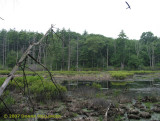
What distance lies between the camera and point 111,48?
212 feet

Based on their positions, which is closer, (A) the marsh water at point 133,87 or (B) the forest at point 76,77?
(B) the forest at point 76,77

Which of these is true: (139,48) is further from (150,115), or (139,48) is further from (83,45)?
(150,115)

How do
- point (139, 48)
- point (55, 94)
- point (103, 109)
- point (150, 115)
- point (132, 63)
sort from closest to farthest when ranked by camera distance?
point (150, 115) < point (103, 109) < point (55, 94) < point (132, 63) < point (139, 48)

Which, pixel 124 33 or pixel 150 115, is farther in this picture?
pixel 124 33

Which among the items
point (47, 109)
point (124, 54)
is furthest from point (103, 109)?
point (124, 54)

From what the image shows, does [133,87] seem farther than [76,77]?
No

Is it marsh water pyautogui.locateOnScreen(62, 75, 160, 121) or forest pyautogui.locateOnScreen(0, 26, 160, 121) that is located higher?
forest pyautogui.locateOnScreen(0, 26, 160, 121)

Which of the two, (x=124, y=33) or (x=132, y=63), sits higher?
(x=124, y=33)

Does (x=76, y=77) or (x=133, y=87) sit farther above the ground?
(x=76, y=77)

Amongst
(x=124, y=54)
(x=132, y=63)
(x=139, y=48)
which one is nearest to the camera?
(x=132, y=63)

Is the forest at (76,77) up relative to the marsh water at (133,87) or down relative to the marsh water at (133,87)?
up

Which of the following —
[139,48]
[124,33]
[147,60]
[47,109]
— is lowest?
[47,109]

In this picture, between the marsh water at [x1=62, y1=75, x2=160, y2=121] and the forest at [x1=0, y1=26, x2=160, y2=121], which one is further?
the marsh water at [x1=62, y1=75, x2=160, y2=121]

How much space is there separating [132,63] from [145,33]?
31.8 metres
